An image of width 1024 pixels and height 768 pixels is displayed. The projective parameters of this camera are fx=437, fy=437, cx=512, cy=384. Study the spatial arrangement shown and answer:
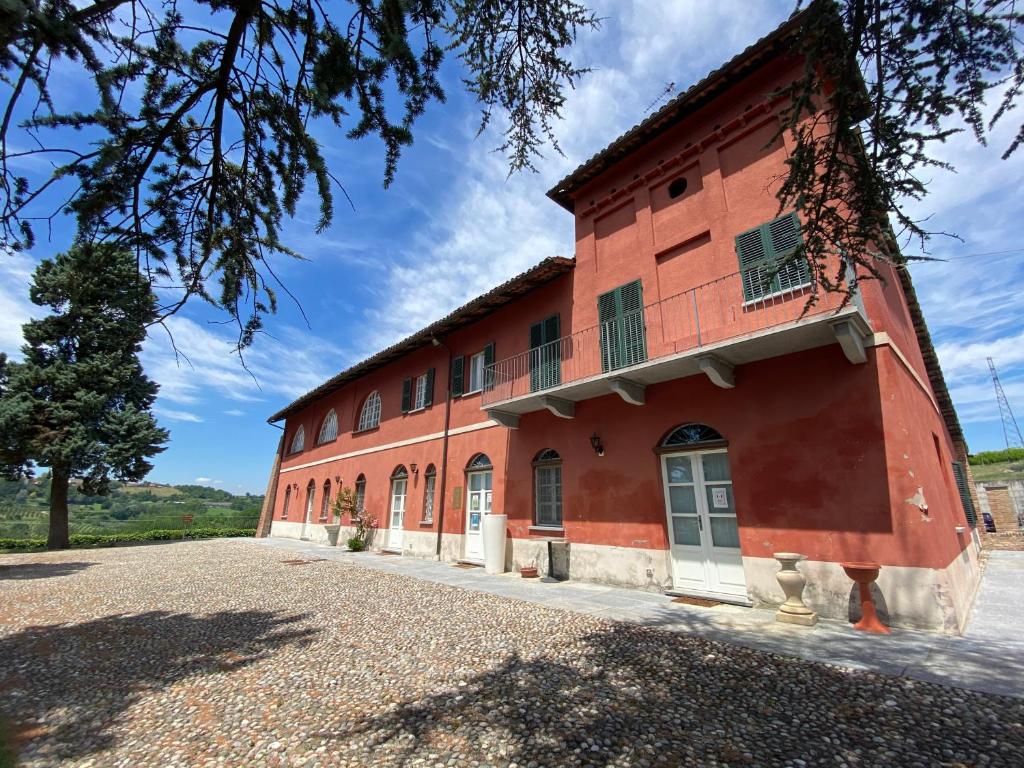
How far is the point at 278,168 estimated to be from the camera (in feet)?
12.0

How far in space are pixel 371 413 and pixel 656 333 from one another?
12619mm

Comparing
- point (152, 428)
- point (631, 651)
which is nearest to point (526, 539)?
point (631, 651)

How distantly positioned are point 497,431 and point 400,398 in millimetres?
5459

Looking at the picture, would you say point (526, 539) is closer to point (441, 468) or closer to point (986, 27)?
point (441, 468)

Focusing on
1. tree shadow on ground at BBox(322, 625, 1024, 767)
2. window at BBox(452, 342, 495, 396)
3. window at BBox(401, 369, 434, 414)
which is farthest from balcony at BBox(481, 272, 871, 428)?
window at BBox(401, 369, 434, 414)

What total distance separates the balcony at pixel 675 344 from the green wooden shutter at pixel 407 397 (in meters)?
4.62

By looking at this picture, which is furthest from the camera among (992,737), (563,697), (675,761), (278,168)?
(278,168)

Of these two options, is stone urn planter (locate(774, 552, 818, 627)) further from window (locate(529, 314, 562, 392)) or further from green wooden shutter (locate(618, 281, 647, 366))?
window (locate(529, 314, 562, 392))

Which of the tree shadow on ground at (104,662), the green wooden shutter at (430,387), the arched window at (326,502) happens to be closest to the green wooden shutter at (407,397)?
the green wooden shutter at (430,387)

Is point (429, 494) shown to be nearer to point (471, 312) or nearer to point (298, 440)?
point (471, 312)

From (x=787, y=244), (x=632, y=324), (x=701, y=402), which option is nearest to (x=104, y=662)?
(x=701, y=402)

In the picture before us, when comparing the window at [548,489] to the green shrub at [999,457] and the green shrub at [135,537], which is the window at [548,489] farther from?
the green shrub at [999,457]

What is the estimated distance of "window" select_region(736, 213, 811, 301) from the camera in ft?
21.1

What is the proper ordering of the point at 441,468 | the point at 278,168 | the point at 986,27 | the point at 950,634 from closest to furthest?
the point at 986,27 → the point at 278,168 → the point at 950,634 → the point at 441,468
